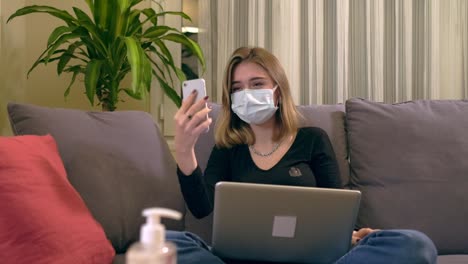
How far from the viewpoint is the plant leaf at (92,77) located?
2.03 meters

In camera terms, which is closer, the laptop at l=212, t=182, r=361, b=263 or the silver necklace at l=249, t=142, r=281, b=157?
the laptop at l=212, t=182, r=361, b=263

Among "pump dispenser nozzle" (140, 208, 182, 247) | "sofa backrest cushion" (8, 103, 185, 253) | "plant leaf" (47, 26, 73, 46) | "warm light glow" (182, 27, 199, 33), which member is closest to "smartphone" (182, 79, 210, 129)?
"sofa backrest cushion" (8, 103, 185, 253)

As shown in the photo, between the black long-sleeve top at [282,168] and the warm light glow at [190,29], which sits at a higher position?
the warm light glow at [190,29]

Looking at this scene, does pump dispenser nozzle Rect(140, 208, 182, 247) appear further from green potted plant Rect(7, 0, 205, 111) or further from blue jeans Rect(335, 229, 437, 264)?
green potted plant Rect(7, 0, 205, 111)

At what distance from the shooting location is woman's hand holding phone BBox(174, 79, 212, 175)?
1.19 meters

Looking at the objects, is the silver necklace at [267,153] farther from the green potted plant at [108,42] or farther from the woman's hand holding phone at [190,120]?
the green potted plant at [108,42]

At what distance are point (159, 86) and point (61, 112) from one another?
0.90 metres

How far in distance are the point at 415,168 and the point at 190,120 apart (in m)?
0.80

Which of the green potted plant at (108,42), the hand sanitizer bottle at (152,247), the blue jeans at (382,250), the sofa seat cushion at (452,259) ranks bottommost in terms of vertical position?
the sofa seat cushion at (452,259)

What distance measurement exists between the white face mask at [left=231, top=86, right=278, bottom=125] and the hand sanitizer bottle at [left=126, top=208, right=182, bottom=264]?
45.1 inches

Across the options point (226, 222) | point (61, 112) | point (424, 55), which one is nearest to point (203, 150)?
point (61, 112)

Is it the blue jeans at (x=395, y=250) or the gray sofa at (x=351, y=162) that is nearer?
the blue jeans at (x=395, y=250)

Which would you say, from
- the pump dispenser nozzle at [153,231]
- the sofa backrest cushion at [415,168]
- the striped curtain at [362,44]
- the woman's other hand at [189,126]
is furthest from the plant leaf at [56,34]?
the pump dispenser nozzle at [153,231]

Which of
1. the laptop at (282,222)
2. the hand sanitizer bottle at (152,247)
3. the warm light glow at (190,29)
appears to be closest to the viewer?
the hand sanitizer bottle at (152,247)
